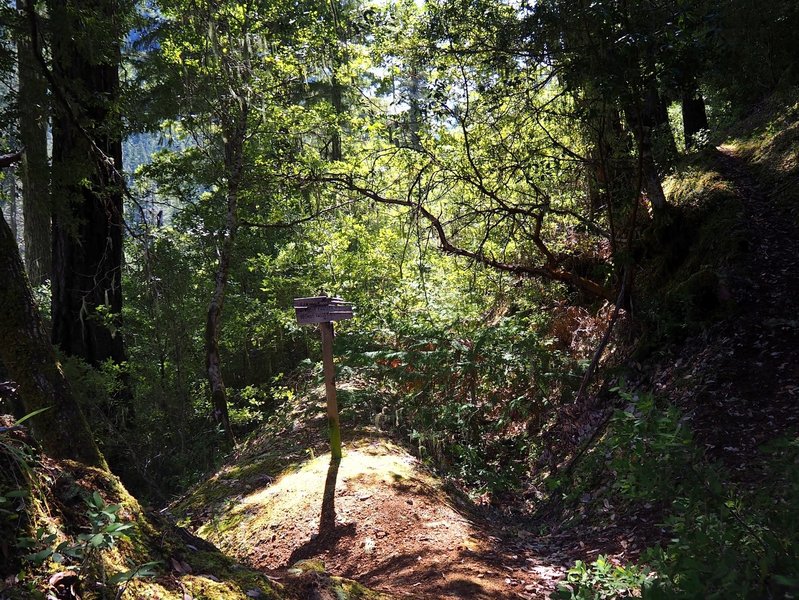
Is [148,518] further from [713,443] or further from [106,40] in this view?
[106,40]

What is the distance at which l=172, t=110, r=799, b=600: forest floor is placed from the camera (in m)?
4.49

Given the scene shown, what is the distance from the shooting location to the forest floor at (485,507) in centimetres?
449

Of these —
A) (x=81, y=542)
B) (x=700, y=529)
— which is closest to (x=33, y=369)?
(x=81, y=542)

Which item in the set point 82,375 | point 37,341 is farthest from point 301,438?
point 37,341

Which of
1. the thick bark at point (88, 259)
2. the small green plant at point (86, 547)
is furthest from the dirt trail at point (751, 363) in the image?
the thick bark at point (88, 259)

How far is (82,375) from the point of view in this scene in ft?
24.2

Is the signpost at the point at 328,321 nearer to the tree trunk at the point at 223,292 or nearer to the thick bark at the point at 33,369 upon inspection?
the thick bark at the point at 33,369

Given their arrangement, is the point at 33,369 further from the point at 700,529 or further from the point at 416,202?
the point at 416,202

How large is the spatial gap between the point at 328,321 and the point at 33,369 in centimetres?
327

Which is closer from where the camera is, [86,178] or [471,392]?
[86,178]

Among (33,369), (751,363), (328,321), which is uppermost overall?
(328,321)

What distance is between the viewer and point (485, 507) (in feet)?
21.5

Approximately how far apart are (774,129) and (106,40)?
10252 mm

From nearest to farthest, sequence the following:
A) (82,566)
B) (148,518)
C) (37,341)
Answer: (82,566) < (148,518) < (37,341)
